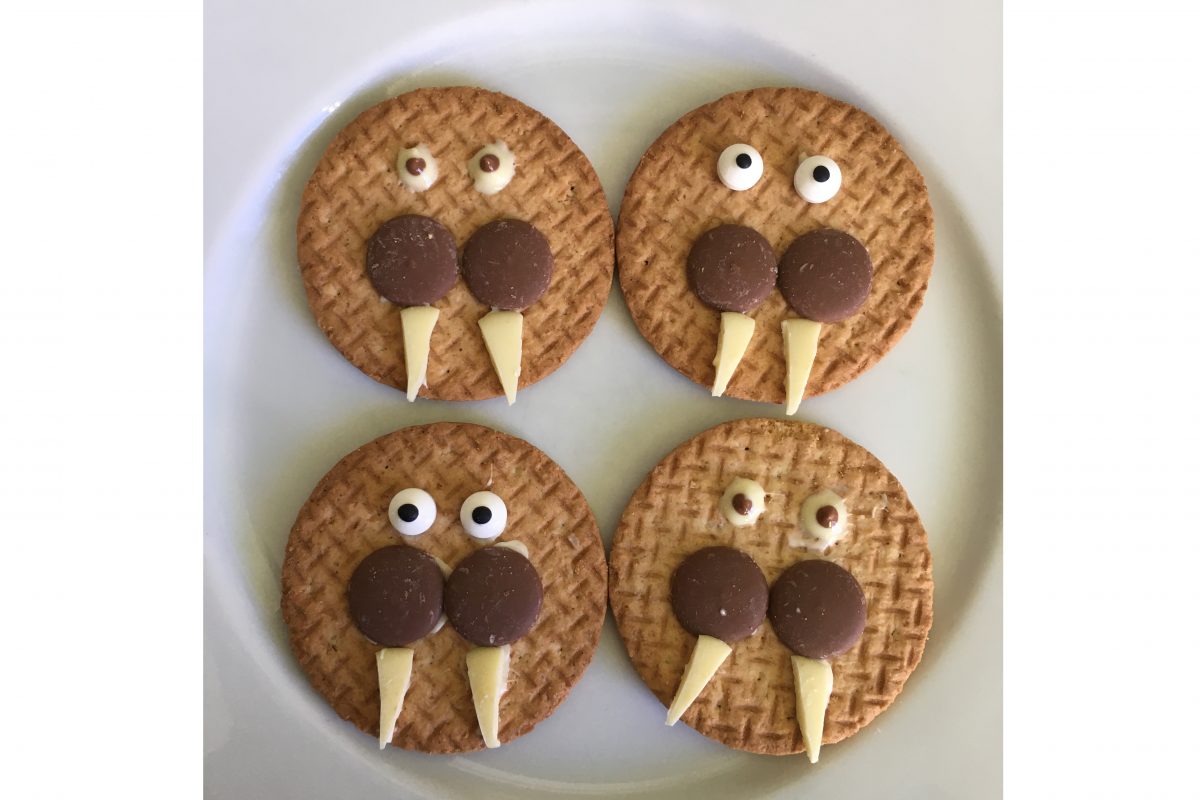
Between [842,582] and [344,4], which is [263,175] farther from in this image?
[842,582]

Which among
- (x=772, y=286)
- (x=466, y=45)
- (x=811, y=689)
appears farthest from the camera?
(x=466, y=45)

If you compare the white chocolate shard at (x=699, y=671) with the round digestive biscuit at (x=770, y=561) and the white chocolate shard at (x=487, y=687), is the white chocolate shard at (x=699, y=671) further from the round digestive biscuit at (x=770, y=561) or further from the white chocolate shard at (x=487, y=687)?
the white chocolate shard at (x=487, y=687)

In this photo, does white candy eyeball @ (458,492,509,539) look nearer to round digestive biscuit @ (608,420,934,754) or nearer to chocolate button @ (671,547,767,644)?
round digestive biscuit @ (608,420,934,754)

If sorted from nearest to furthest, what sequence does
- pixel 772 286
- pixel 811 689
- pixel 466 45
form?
1. pixel 811 689
2. pixel 772 286
3. pixel 466 45

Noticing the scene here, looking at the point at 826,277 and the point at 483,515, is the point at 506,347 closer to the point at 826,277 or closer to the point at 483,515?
the point at 483,515

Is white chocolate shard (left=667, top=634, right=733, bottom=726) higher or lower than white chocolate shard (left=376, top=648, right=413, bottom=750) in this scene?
higher

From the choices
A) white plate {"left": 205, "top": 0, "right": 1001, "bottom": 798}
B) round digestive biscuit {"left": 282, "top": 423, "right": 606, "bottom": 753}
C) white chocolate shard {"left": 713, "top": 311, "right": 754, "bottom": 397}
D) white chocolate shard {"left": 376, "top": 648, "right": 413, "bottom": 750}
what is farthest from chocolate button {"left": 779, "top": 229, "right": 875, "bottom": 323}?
white chocolate shard {"left": 376, "top": 648, "right": 413, "bottom": 750}

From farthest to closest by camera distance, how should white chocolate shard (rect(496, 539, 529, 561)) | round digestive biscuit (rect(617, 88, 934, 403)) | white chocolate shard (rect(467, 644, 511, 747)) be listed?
1. round digestive biscuit (rect(617, 88, 934, 403))
2. white chocolate shard (rect(496, 539, 529, 561))
3. white chocolate shard (rect(467, 644, 511, 747))

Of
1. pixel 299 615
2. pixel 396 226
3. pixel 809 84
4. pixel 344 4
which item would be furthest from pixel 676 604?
pixel 344 4
